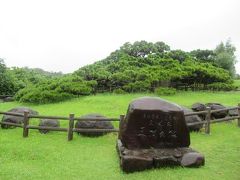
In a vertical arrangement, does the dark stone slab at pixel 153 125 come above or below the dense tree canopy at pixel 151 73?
below

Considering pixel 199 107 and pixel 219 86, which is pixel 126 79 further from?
pixel 199 107

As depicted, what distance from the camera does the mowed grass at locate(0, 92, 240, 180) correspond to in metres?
9.81

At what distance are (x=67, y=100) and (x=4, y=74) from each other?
9.37 meters

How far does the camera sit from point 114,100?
2270 cm

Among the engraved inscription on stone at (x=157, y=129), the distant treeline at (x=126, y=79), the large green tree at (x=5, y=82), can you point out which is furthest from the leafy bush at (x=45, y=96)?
the engraved inscription on stone at (x=157, y=129)

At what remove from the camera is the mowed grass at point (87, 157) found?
32.2ft

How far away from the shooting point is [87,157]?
37.8ft

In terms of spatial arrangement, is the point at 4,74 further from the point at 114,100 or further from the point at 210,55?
the point at 210,55

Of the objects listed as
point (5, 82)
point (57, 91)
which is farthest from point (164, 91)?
point (5, 82)

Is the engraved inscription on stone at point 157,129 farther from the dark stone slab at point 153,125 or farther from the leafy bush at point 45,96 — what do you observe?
the leafy bush at point 45,96

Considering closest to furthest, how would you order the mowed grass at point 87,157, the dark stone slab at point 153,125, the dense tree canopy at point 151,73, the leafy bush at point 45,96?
the mowed grass at point 87,157 < the dark stone slab at point 153,125 < the leafy bush at point 45,96 < the dense tree canopy at point 151,73

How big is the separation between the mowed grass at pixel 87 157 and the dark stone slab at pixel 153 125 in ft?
3.08

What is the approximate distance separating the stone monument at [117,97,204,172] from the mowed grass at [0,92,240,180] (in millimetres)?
386

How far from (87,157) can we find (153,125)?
2525 millimetres
